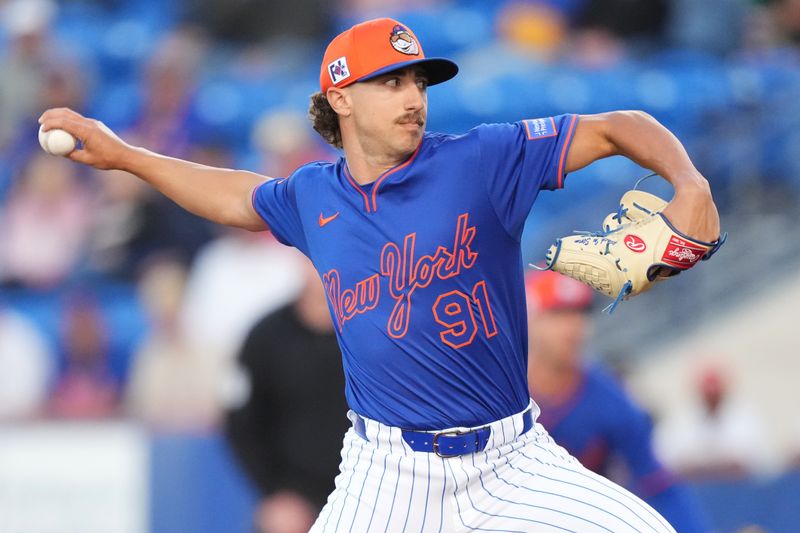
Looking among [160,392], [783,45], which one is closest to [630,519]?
[160,392]

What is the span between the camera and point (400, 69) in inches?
168

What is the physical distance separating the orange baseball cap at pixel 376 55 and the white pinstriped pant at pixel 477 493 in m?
1.10

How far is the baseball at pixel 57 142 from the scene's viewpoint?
4559mm

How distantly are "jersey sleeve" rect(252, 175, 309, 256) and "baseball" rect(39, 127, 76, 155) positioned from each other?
64cm

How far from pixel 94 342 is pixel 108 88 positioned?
365 centimetres

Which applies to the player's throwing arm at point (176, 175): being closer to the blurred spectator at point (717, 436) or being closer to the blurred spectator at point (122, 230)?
the blurred spectator at point (717, 436)

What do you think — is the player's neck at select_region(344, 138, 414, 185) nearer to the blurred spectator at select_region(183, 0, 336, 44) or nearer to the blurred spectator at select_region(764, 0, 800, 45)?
the blurred spectator at select_region(183, 0, 336, 44)

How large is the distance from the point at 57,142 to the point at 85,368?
4.73 m

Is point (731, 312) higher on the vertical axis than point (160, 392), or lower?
higher

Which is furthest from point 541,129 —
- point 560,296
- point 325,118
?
point 560,296

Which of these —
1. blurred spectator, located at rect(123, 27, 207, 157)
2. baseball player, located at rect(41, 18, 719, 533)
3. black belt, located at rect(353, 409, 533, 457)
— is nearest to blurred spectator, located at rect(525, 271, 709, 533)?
baseball player, located at rect(41, 18, 719, 533)

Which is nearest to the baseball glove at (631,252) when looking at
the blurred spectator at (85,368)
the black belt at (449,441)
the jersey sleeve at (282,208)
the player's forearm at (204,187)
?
the black belt at (449,441)

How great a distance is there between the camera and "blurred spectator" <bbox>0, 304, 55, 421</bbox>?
8945 mm

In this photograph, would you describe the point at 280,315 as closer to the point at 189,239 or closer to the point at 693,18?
the point at 189,239
